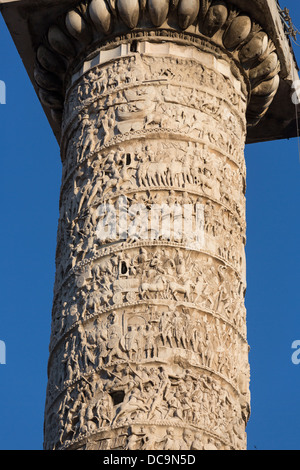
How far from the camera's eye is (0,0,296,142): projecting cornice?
10.2m

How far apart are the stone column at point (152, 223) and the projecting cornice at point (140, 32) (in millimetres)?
12

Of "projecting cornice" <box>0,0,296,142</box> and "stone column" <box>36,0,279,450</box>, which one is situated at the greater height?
"projecting cornice" <box>0,0,296,142</box>

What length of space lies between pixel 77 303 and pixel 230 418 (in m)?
1.27

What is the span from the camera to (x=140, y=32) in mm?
10211

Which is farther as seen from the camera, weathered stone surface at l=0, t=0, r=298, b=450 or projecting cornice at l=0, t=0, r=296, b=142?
projecting cornice at l=0, t=0, r=296, b=142

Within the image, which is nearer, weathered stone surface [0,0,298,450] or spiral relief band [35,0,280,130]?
weathered stone surface [0,0,298,450]

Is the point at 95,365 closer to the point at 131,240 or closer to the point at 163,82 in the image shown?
the point at 131,240

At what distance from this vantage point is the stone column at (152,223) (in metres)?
8.57

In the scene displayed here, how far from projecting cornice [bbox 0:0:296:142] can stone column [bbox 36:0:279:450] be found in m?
0.01

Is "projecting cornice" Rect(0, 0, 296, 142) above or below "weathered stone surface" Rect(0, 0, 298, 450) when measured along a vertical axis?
above

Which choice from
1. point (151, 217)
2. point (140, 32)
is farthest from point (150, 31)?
point (151, 217)

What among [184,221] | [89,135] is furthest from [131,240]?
[89,135]

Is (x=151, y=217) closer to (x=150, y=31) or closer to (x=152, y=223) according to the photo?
(x=152, y=223)

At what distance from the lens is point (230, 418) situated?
343 inches
